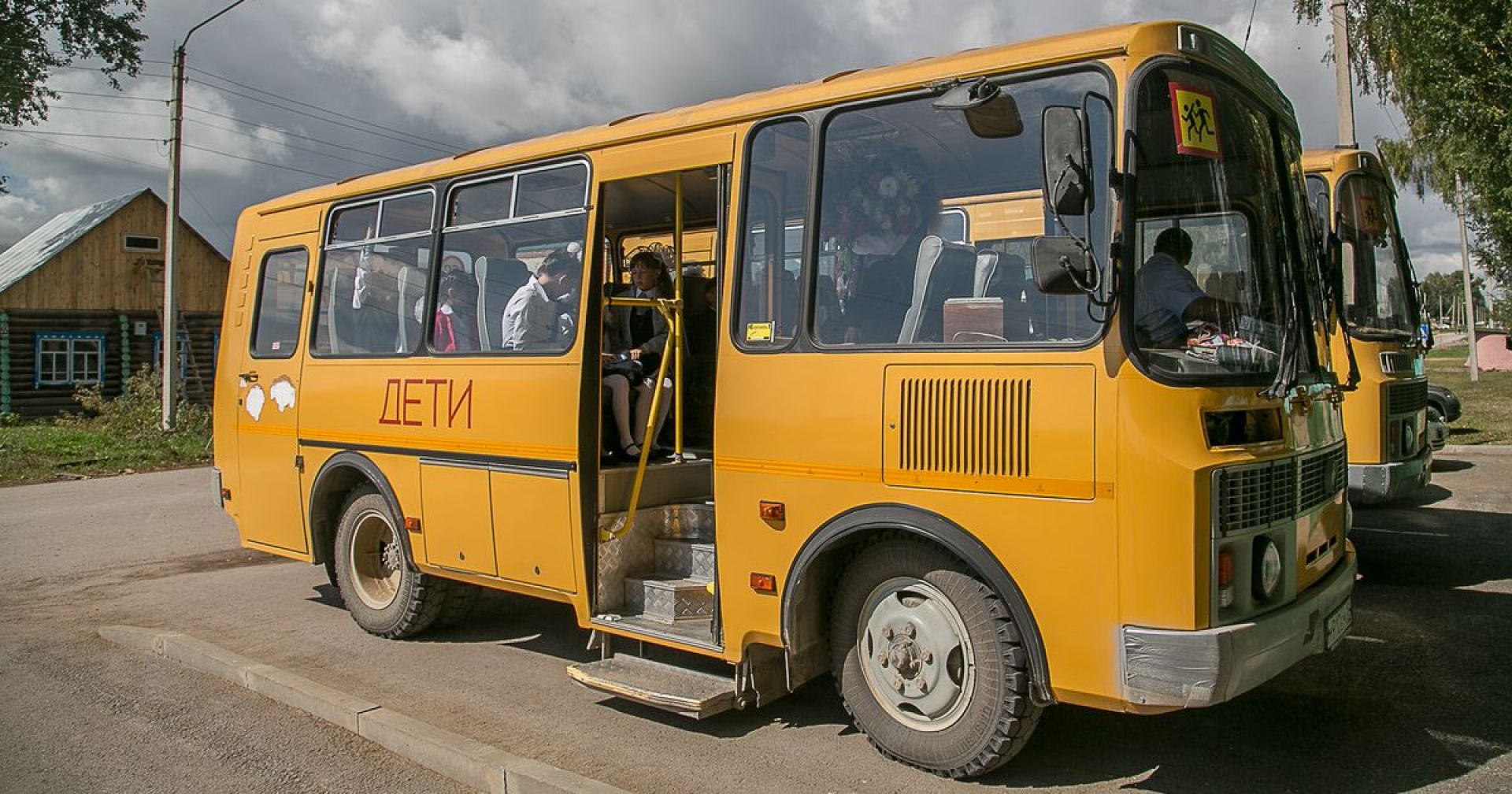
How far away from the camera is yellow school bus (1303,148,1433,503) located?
26.2ft

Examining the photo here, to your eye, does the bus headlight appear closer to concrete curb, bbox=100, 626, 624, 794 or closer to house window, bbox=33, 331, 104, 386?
concrete curb, bbox=100, 626, 624, 794

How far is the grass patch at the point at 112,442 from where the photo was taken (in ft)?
60.4

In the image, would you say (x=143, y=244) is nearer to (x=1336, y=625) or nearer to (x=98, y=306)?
(x=98, y=306)

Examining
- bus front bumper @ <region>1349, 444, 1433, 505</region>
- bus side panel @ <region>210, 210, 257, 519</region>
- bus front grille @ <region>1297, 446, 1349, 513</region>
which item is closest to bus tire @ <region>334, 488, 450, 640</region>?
bus side panel @ <region>210, 210, 257, 519</region>

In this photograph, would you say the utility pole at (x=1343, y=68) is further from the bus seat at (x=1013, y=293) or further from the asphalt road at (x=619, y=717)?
the bus seat at (x=1013, y=293)

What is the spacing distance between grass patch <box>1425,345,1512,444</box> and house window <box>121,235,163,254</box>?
35112 millimetres

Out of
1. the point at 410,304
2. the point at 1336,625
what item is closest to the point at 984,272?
the point at 1336,625

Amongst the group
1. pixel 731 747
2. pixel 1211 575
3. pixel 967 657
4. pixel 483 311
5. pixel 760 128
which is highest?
pixel 760 128

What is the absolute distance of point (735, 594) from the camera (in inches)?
204

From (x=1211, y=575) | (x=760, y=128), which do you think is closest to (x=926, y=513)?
(x=1211, y=575)

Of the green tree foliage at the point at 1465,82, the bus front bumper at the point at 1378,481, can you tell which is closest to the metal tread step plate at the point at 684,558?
the bus front bumper at the point at 1378,481

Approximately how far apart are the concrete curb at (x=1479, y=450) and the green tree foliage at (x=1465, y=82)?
3904mm

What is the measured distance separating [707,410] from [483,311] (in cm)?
152

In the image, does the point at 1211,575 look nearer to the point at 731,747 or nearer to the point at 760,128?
the point at 731,747
